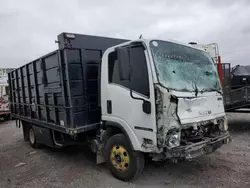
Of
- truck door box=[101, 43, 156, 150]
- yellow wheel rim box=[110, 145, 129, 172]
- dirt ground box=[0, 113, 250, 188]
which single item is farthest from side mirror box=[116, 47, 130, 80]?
dirt ground box=[0, 113, 250, 188]

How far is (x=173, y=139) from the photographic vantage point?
3.63 m

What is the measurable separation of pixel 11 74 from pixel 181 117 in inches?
249

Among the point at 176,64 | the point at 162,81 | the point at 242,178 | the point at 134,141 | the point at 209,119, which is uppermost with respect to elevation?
the point at 176,64

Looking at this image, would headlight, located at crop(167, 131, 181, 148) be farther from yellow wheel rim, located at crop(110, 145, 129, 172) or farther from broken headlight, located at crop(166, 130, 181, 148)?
yellow wheel rim, located at crop(110, 145, 129, 172)

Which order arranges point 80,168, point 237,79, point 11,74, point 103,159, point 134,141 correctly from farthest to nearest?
point 237,79, point 11,74, point 80,168, point 103,159, point 134,141

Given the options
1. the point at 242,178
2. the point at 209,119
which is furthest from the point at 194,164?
the point at 209,119

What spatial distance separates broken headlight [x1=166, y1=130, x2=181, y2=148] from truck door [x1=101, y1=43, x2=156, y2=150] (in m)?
0.22

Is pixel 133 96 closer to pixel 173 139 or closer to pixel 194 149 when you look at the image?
pixel 173 139

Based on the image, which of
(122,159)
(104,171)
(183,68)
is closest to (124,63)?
(183,68)

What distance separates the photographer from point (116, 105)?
14.0 feet

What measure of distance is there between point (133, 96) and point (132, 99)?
7 centimetres

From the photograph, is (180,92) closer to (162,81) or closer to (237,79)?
(162,81)

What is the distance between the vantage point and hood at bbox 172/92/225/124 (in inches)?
144

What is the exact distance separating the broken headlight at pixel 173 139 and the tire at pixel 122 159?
25.0 inches
